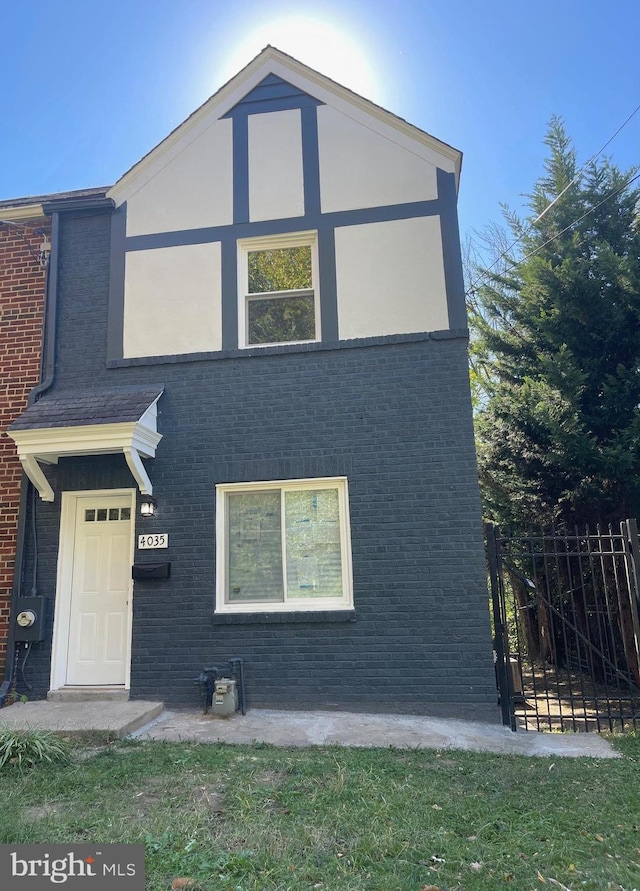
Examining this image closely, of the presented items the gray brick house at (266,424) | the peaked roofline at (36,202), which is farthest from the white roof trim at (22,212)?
the gray brick house at (266,424)

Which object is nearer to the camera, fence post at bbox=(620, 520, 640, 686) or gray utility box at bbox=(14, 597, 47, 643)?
fence post at bbox=(620, 520, 640, 686)

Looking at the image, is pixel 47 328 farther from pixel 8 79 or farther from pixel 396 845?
pixel 396 845

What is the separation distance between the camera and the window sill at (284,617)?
660 cm

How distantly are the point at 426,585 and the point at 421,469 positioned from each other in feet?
4.18

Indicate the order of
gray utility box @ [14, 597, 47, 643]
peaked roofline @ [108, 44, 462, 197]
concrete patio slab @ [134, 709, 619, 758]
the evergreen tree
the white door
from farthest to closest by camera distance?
the evergreen tree, peaked roofline @ [108, 44, 462, 197], the white door, gray utility box @ [14, 597, 47, 643], concrete patio slab @ [134, 709, 619, 758]

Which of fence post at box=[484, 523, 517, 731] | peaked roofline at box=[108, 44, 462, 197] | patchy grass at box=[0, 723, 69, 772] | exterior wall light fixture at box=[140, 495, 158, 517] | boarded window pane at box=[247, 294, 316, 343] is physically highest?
peaked roofline at box=[108, 44, 462, 197]

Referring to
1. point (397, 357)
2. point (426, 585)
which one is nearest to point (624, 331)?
point (397, 357)

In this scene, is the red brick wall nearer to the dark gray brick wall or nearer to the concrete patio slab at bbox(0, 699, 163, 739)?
the dark gray brick wall

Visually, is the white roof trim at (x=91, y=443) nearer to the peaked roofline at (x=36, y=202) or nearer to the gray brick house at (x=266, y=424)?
the gray brick house at (x=266, y=424)

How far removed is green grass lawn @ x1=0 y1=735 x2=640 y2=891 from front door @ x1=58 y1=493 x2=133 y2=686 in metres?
2.12

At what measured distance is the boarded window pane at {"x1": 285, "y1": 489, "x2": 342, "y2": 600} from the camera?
6867 millimetres

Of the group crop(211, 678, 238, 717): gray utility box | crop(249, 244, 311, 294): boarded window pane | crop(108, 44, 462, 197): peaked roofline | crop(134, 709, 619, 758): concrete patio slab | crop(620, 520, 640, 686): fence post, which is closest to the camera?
crop(134, 709, 619, 758): concrete patio slab

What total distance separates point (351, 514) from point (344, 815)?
343 centimetres

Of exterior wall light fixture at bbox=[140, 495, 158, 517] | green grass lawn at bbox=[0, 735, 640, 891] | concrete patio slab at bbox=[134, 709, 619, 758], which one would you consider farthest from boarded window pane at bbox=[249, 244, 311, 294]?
green grass lawn at bbox=[0, 735, 640, 891]
